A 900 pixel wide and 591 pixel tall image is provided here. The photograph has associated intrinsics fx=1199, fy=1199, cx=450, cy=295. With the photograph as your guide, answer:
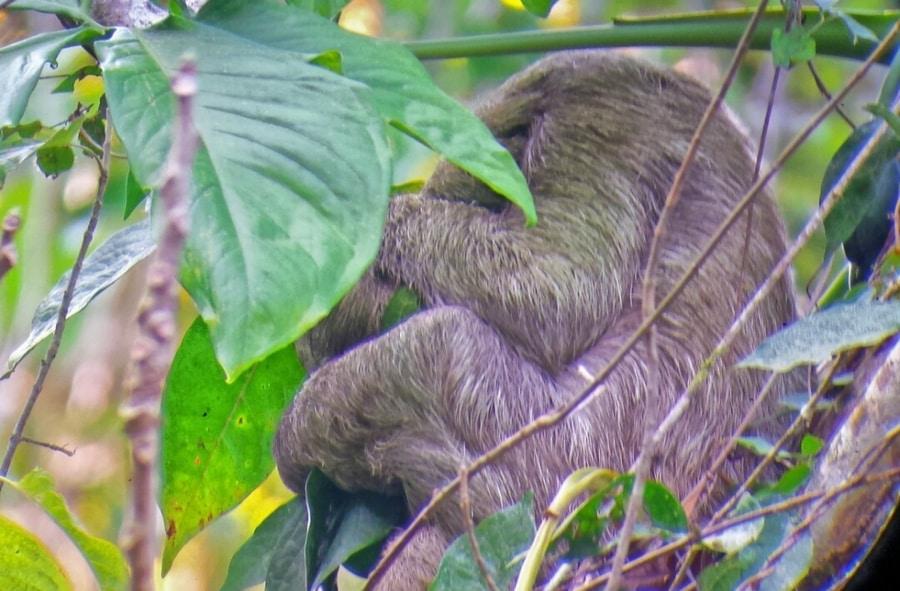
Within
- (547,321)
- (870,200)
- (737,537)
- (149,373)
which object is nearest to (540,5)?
(547,321)

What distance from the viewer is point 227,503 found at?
2.62 metres

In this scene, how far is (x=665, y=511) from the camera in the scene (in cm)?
182

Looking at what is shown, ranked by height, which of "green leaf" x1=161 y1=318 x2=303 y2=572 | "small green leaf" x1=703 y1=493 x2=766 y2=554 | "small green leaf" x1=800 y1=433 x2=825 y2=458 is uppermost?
"small green leaf" x1=800 y1=433 x2=825 y2=458

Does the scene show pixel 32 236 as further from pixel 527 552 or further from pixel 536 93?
pixel 527 552

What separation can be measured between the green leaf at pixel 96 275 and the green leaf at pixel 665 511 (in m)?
1.14

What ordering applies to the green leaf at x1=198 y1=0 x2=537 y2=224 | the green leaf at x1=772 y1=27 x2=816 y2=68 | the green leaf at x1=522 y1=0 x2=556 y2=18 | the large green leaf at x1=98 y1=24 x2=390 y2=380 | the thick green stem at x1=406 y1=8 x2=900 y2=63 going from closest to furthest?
the large green leaf at x1=98 y1=24 x2=390 y2=380
the green leaf at x1=198 y1=0 x2=537 y2=224
the green leaf at x1=772 y1=27 x2=816 y2=68
the thick green stem at x1=406 y1=8 x2=900 y2=63
the green leaf at x1=522 y1=0 x2=556 y2=18

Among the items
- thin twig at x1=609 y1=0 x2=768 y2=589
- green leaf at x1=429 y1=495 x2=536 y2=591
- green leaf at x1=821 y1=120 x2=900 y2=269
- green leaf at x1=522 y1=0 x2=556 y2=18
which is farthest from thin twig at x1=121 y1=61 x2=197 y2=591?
green leaf at x1=522 y1=0 x2=556 y2=18

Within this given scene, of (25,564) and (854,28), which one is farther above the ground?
(854,28)

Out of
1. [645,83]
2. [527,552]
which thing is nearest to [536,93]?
[645,83]

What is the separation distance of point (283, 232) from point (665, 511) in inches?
28.3

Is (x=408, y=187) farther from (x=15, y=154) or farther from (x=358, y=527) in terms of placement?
(x=15, y=154)

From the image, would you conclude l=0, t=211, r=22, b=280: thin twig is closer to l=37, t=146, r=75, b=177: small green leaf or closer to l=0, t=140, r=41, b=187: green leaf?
l=0, t=140, r=41, b=187: green leaf

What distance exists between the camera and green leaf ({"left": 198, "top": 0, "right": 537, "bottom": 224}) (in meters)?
1.87

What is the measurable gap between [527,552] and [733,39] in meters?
1.26
